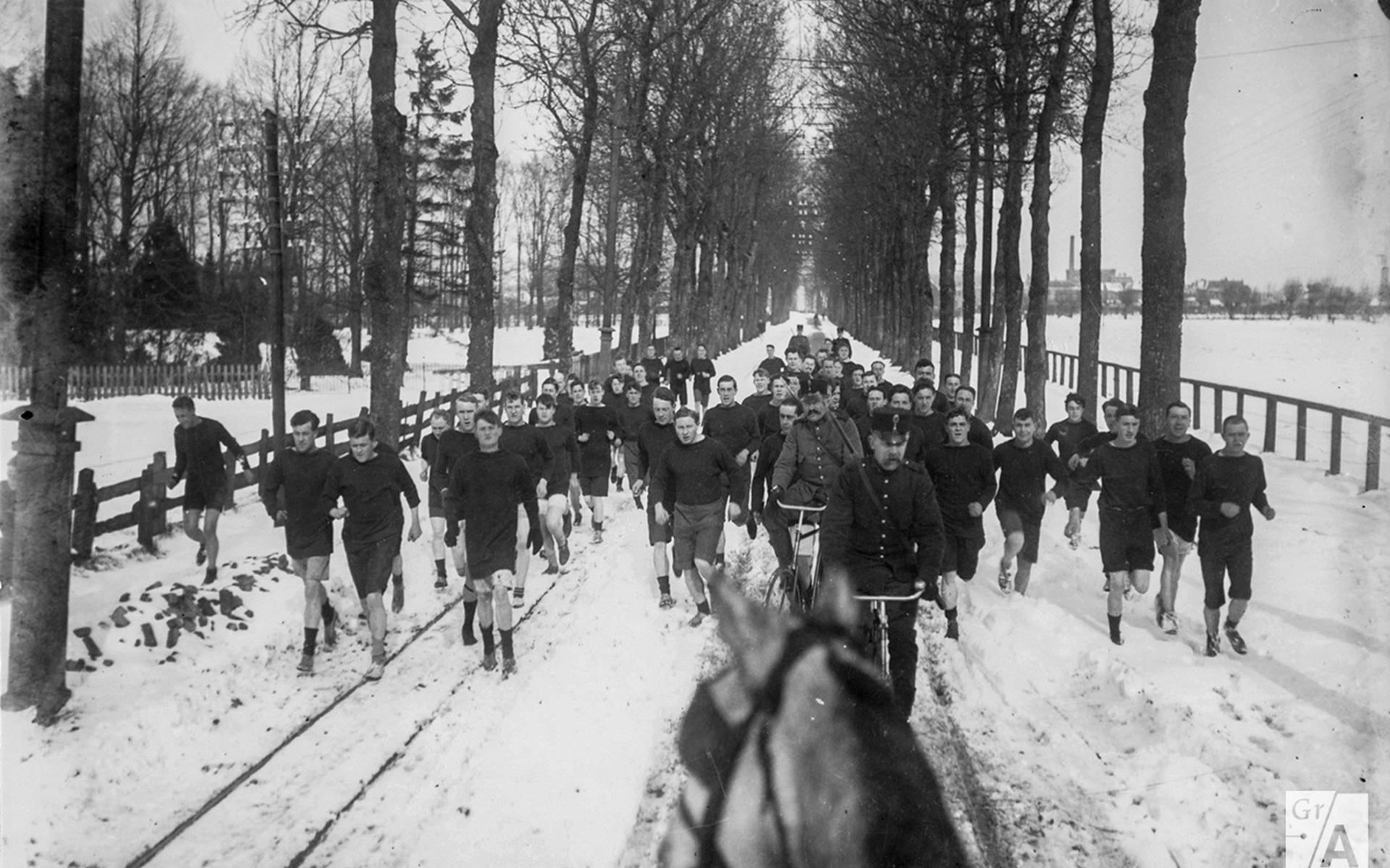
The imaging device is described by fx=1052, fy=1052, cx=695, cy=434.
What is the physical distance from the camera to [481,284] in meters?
16.0

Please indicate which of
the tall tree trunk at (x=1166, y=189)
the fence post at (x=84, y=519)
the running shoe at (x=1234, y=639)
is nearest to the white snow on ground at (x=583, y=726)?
the running shoe at (x=1234, y=639)

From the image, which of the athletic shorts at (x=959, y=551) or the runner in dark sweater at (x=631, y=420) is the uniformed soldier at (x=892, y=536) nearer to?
the athletic shorts at (x=959, y=551)

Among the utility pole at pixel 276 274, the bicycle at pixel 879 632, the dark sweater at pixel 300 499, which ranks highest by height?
the utility pole at pixel 276 274

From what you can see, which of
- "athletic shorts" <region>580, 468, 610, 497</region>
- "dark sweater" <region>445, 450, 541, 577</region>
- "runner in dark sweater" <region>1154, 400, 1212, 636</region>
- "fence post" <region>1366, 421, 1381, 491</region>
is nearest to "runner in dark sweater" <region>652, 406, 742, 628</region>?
"dark sweater" <region>445, 450, 541, 577</region>

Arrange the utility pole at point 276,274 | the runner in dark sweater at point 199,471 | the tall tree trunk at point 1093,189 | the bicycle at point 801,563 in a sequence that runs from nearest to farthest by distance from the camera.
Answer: the bicycle at point 801,563 < the runner in dark sweater at point 199,471 < the utility pole at point 276,274 < the tall tree trunk at point 1093,189

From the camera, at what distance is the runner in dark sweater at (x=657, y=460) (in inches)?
400

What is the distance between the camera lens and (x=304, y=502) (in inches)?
334

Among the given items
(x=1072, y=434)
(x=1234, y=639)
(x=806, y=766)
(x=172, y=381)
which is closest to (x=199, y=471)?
(x=806, y=766)

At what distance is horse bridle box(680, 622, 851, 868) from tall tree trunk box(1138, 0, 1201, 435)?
5159 mm

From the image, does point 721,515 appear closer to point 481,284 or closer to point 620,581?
point 620,581

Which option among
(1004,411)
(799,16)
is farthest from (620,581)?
(799,16)

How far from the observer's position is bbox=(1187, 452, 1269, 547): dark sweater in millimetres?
8133

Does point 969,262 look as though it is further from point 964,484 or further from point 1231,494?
point 1231,494

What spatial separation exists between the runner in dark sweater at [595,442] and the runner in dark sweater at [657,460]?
1.75m
